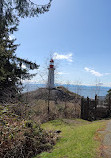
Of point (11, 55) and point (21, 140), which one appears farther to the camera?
point (11, 55)

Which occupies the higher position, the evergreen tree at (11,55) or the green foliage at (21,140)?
the evergreen tree at (11,55)

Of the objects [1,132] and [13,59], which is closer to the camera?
[1,132]

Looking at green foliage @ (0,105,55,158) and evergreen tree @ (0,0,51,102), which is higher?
evergreen tree @ (0,0,51,102)

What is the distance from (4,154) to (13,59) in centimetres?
768

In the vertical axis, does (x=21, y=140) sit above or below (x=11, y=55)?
below

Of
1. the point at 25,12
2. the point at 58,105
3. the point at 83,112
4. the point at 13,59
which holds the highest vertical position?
the point at 25,12

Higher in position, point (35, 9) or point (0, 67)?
point (35, 9)

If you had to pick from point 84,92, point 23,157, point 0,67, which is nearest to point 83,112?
point 84,92

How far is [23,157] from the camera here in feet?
8.51

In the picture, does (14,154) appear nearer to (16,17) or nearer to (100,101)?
(16,17)

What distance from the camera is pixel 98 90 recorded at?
14133 millimetres

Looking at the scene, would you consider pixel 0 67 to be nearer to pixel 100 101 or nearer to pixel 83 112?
pixel 83 112

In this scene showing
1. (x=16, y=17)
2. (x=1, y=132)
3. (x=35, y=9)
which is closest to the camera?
(x=1, y=132)

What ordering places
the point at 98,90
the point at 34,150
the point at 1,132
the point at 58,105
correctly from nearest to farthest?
the point at 1,132 < the point at 34,150 < the point at 58,105 < the point at 98,90
